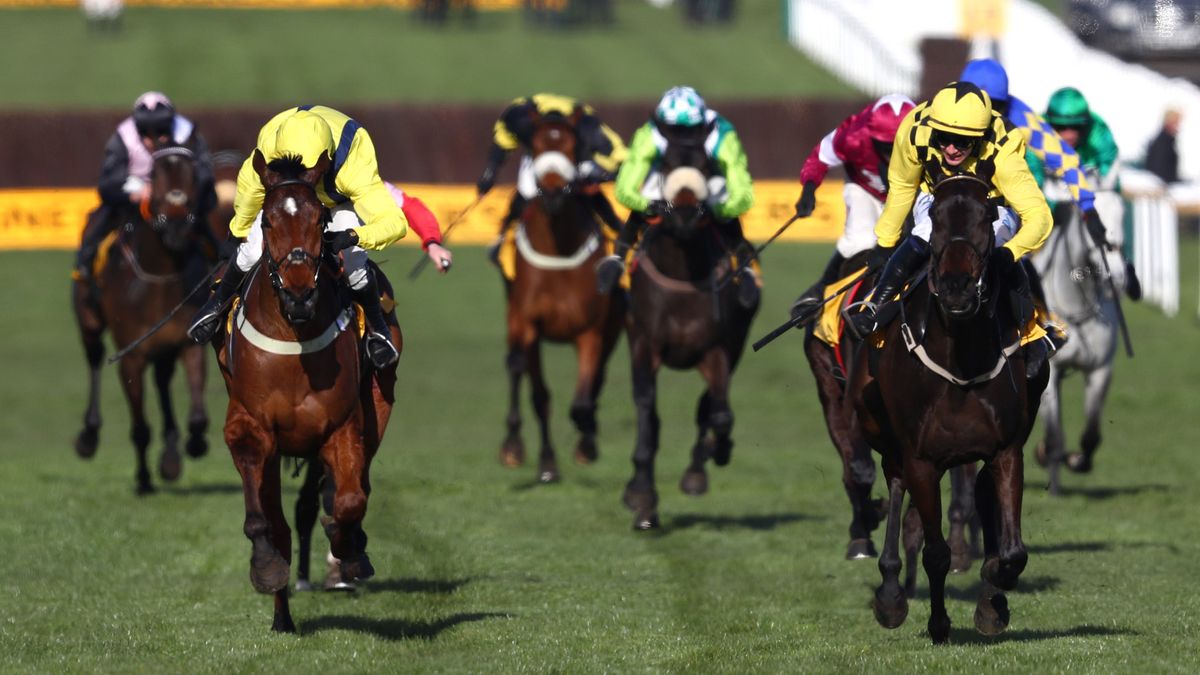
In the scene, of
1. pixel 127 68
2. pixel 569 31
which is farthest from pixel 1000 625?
pixel 569 31

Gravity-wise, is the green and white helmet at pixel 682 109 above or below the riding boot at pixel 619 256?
above

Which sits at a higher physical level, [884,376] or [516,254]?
[884,376]

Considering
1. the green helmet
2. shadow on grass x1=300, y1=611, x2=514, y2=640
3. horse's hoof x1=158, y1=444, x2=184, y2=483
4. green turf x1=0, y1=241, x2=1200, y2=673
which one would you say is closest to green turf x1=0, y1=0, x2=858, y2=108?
green turf x1=0, y1=241, x2=1200, y2=673

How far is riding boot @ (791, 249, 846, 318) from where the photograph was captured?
11.5 meters

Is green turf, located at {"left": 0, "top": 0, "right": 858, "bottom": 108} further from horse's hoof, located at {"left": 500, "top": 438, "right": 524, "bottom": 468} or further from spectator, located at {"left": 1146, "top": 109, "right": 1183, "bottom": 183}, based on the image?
horse's hoof, located at {"left": 500, "top": 438, "right": 524, "bottom": 468}

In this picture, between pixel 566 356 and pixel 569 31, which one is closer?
pixel 566 356

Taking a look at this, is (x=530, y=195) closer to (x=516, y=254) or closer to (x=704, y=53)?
(x=516, y=254)

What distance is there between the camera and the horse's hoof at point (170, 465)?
51.1 ft

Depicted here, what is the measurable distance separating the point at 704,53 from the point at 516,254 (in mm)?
29030

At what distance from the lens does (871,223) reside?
12.1 metres

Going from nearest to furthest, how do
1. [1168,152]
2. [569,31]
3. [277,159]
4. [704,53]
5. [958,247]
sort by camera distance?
[958,247], [277,159], [1168,152], [704,53], [569,31]

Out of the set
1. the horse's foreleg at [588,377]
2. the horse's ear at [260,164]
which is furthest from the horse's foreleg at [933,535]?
the horse's foreleg at [588,377]

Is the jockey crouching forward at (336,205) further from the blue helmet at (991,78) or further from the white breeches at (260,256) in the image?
the blue helmet at (991,78)

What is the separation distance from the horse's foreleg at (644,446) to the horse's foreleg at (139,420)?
3.53 m
